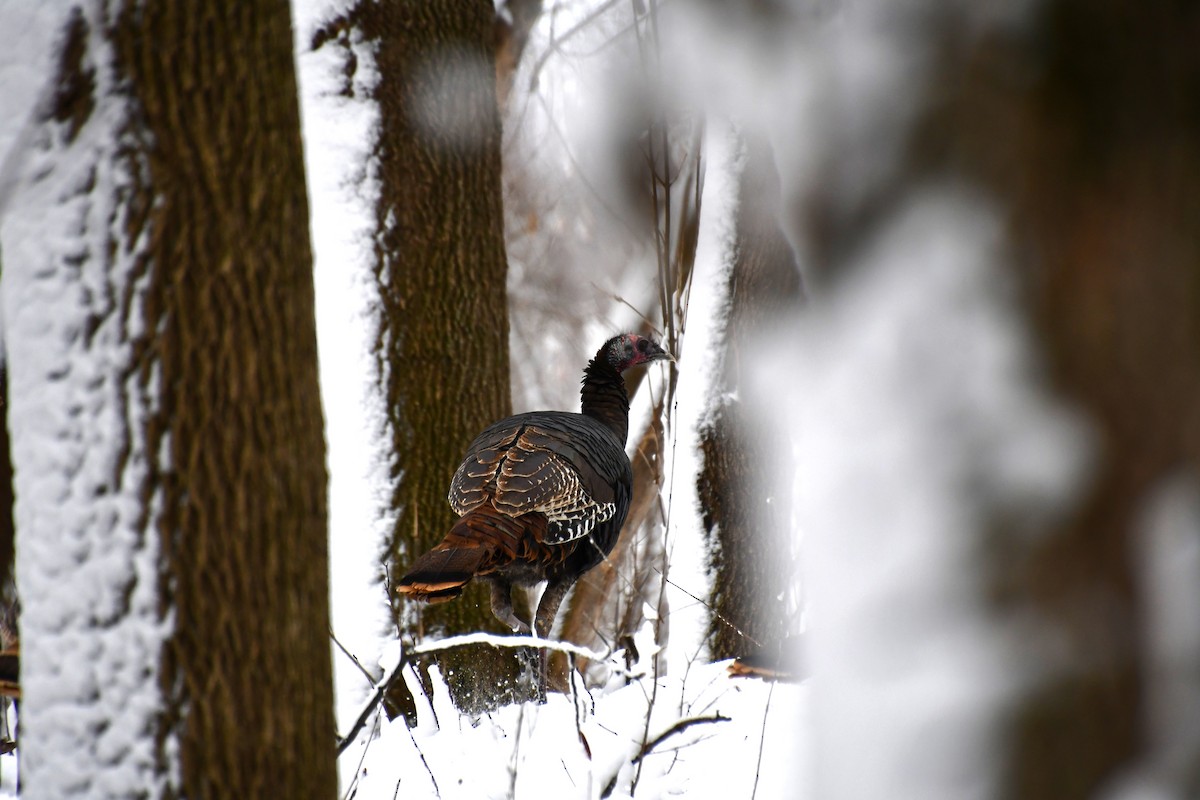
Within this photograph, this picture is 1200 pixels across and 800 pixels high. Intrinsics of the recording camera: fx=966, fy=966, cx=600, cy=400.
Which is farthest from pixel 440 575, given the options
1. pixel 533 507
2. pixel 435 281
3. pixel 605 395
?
pixel 605 395

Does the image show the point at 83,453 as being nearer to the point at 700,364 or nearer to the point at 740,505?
the point at 700,364

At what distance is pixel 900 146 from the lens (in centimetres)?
51

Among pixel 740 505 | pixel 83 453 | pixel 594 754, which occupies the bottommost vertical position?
pixel 594 754

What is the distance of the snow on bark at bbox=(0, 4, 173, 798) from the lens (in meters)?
1.97

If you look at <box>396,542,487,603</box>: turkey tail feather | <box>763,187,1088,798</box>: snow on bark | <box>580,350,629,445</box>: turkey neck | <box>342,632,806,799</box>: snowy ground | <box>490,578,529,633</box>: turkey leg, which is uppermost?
<box>580,350,629,445</box>: turkey neck

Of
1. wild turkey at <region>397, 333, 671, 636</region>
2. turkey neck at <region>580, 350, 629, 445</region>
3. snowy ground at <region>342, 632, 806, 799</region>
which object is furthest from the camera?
turkey neck at <region>580, 350, 629, 445</region>

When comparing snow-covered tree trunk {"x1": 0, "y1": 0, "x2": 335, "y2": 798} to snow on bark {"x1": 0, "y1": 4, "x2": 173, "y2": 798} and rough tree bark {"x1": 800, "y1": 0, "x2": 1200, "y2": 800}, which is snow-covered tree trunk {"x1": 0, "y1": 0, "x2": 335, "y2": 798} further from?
rough tree bark {"x1": 800, "y1": 0, "x2": 1200, "y2": 800}

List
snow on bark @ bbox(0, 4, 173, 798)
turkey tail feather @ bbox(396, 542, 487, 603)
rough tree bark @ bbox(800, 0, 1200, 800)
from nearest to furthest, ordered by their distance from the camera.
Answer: rough tree bark @ bbox(800, 0, 1200, 800) < snow on bark @ bbox(0, 4, 173, 798) < turkey tail feather @ bbox(396, 542, 487, 603)

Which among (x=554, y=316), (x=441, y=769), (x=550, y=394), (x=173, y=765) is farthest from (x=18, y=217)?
(x=550, y=394)

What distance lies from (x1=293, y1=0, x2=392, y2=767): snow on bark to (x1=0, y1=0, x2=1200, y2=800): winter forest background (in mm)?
18

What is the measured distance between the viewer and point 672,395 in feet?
19.1

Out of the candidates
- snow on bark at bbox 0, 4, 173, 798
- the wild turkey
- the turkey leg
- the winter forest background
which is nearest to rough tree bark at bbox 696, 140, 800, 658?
the winter forest background

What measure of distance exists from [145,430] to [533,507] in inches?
95.3

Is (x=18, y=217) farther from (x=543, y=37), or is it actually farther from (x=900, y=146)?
(x=543, y=37)
